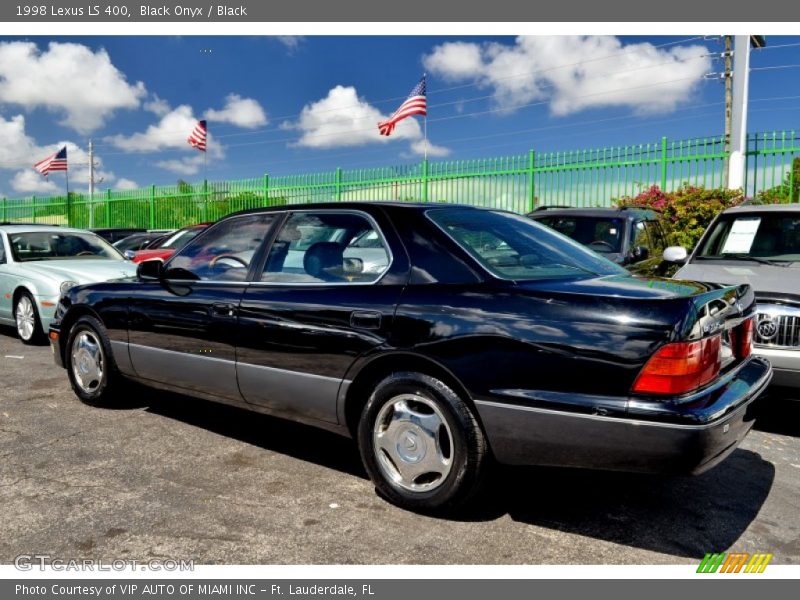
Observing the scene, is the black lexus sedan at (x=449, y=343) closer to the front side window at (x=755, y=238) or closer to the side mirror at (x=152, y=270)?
the side mirror at (x=152, y=270)

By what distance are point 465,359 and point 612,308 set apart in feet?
2.17

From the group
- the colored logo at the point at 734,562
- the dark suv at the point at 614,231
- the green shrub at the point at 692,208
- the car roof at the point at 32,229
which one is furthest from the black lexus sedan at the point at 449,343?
the green shrub at the point at 692,208

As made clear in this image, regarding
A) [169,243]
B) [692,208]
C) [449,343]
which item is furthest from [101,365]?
[692,208]

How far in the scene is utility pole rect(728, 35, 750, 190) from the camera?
1193cm

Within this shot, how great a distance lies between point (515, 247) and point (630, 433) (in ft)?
4.04

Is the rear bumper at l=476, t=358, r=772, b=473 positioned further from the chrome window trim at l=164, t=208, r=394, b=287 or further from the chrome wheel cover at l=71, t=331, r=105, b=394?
the chrome wheel cover at l=71, t=331, r=105, b=394

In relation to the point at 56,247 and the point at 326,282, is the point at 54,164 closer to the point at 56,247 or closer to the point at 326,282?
the point at 56,247

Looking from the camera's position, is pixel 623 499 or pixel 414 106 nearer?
pixel 623 499

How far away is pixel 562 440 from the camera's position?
9.52ft

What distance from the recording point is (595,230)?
7.95m

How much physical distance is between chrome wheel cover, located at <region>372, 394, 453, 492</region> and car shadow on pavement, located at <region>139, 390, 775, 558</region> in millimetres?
239

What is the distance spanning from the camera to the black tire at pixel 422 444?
3123 mm
